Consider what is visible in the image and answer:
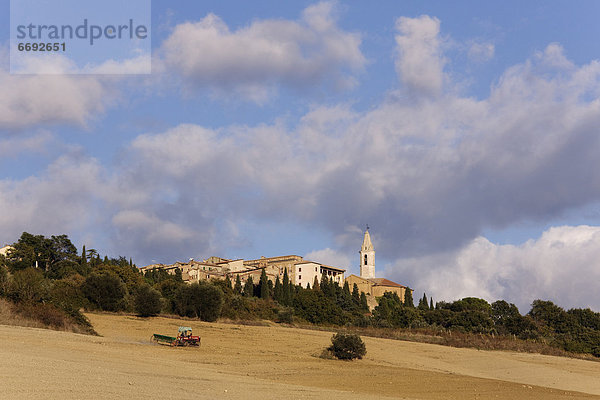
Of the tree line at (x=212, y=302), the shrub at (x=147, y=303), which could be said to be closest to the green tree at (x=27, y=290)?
the tree line at (x=212, y=302)

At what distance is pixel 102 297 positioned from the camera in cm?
5884

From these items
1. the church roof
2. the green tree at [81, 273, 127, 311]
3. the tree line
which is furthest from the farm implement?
the church roof

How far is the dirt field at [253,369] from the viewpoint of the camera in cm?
1582

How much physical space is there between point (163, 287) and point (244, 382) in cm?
5910

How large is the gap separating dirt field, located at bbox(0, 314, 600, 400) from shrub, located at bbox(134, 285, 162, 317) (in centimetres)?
470

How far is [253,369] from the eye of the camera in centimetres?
2683

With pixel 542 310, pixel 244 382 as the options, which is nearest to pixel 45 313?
pixel 244 382

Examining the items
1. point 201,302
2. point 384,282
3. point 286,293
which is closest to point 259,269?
point 286,293

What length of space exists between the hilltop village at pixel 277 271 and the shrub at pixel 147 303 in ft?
244

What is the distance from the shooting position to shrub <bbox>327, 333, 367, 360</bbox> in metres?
35.4

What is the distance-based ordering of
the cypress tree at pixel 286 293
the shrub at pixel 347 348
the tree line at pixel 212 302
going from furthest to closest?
the cypress tree at pixel 286 293
the tree line at pixel 212 302
the shrub at pixel 347 348

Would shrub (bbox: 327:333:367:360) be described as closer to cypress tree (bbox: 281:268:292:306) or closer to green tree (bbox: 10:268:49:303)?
green tree (bbox: 10:268:49:303)

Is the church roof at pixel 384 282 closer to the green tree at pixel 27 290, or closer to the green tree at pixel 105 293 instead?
the green tree at pixel 105 293

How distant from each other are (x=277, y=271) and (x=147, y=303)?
97.0 metres
